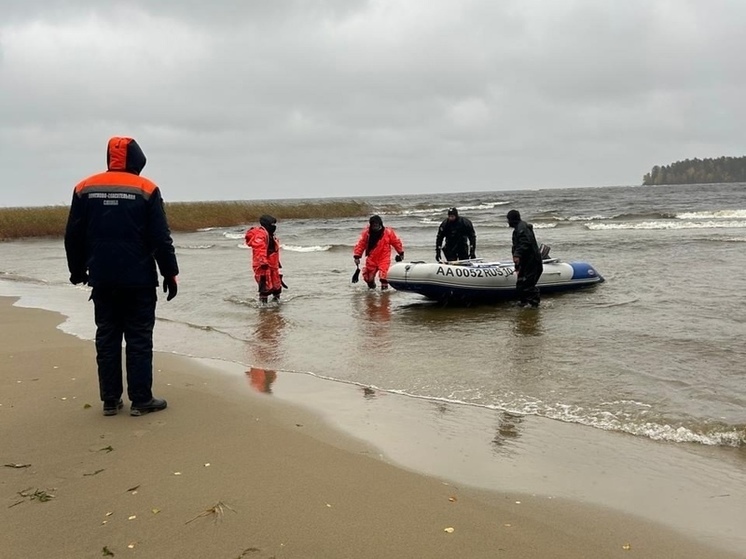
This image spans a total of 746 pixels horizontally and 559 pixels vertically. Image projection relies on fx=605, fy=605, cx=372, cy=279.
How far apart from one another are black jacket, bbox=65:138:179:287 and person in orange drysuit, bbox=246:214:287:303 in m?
6.17

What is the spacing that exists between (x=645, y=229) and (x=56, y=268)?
2328 cm

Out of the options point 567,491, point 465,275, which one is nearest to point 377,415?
point 567,491

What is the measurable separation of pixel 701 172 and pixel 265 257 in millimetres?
149906

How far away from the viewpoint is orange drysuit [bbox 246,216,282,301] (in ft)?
33.6

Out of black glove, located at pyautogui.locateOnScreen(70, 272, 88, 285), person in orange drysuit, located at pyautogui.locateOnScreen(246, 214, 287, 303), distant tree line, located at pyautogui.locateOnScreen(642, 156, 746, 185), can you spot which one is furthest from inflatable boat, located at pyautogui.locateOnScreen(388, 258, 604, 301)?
distant tree line, located at pyautogui.locateOnScreen(642, 156, 746, 185)

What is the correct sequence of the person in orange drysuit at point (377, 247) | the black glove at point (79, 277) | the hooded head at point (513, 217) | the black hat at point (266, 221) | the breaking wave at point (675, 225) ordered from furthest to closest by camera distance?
the breaking wave at point (675, 225)
the person in orange drysuit at point (377, 247)
the black hat at point (266, 221)
the hooded head at point (513, 217)
the black glove at point (79, 277)

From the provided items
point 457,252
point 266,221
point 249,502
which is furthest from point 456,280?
point 249,502

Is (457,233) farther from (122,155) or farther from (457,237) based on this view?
(122,155)

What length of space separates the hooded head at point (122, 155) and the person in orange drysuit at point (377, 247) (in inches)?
296

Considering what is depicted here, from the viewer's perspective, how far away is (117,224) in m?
3.88

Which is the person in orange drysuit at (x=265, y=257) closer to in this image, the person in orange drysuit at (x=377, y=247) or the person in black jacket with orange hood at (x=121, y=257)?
the person in orange drysuit at (x=377, y=247)

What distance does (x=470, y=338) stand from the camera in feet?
24.4

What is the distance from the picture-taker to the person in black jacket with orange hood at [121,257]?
388 centimetres

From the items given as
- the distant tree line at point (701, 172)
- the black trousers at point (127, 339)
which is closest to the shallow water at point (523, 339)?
the black trousers at point (127, 339)
